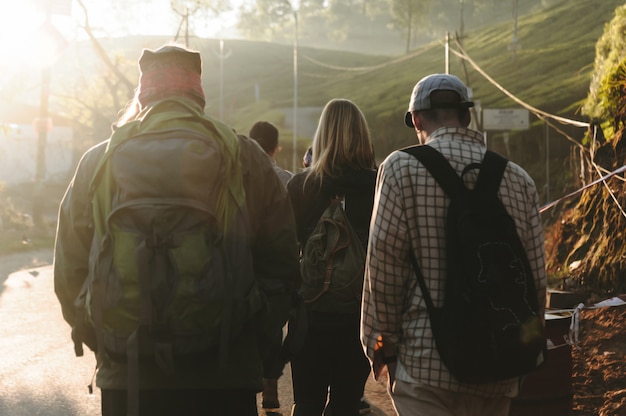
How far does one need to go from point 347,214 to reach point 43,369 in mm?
4061

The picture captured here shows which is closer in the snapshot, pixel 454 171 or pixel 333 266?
pixel 454 171

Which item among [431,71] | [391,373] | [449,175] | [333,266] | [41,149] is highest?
[431,71]

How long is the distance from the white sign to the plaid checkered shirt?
20.2 meters

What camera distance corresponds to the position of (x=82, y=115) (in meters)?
53.4

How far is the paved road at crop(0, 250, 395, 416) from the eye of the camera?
625 centimetres

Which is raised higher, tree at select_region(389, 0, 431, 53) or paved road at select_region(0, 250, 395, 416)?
tree at select_region(389, 0, 431, 53)

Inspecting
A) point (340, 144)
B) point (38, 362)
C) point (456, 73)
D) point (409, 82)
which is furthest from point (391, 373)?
point (456, 73)

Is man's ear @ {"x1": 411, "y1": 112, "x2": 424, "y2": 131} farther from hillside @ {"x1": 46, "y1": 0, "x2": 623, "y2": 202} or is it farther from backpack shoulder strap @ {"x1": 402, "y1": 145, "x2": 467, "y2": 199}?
hillside @ {"x1": 46, "y1": 0, "x2": 623, "y2": 202}

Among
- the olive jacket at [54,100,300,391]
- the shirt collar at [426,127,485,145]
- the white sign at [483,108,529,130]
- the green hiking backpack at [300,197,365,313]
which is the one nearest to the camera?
the olive jacket at [54,100,300,391]

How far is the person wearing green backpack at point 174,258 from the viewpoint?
8.46 ft

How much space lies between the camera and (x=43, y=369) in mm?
7461

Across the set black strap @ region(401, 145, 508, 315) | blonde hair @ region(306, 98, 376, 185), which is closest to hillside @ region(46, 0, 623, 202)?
blonde hair @ region(306, 98, 376, 185)

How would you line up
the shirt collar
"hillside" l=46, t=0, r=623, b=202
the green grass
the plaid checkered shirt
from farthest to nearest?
the green grass → "hillside" l=46, t=0, r=623, b=202 → the shirt collar → the plaid checkered shirt

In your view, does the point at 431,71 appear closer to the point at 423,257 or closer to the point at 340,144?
the point at 340,144
